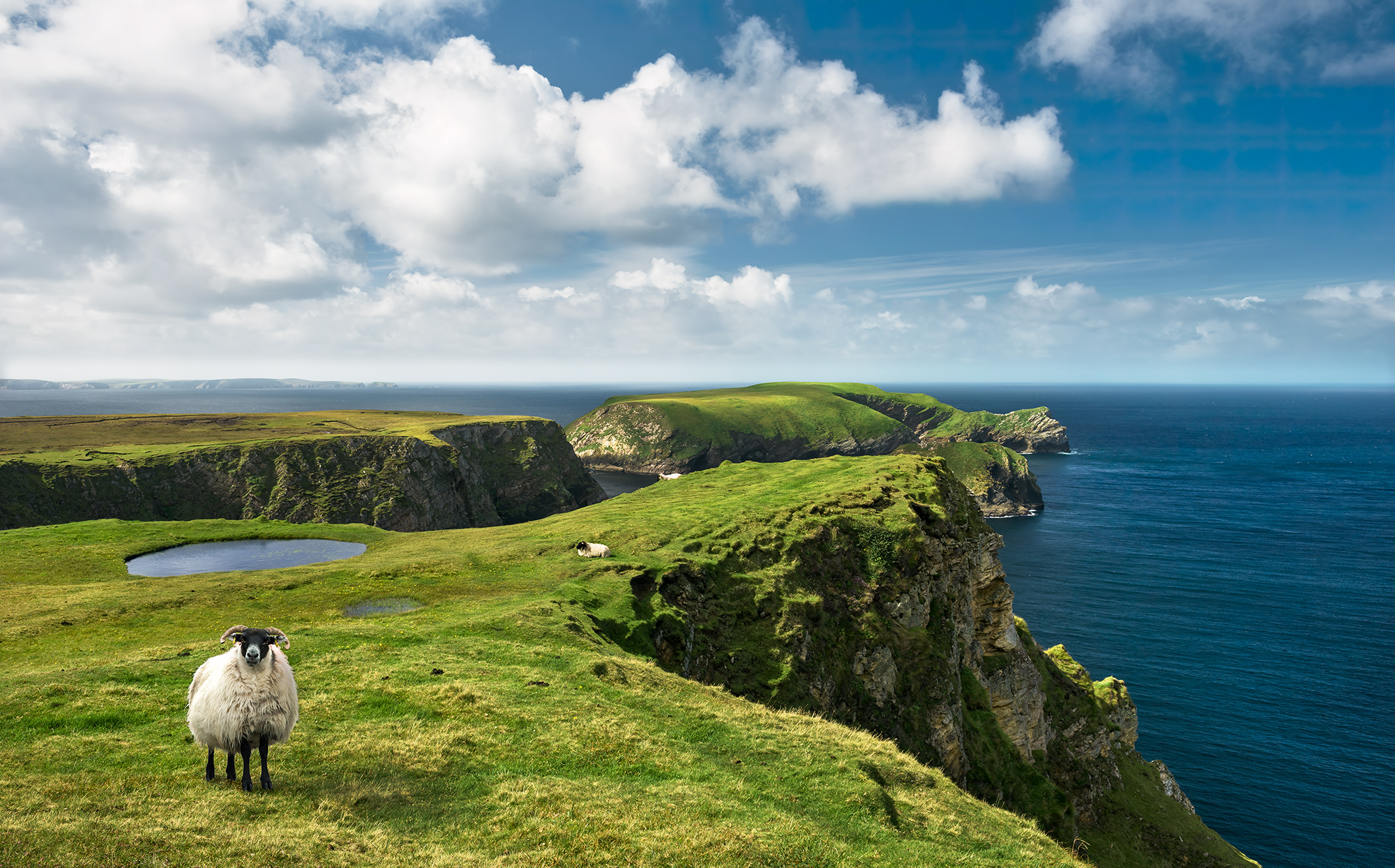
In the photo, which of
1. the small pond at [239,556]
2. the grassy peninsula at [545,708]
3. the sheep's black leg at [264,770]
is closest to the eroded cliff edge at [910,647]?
the grassy peninsula at [545,708]

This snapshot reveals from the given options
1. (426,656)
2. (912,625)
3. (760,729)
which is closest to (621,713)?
(760,729)

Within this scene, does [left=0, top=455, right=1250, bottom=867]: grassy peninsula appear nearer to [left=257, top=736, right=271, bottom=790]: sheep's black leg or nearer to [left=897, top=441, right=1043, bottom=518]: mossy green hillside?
[left=257, top=736, right=271, bottom=790]: sheep's black leg

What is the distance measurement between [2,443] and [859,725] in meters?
149

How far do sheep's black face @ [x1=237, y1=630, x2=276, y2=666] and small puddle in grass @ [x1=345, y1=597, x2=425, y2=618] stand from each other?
1777 cm

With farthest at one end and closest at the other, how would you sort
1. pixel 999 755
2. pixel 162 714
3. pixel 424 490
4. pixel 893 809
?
pixel 424 490
pixel 999 755
pixel 893 809
pixel 162 714

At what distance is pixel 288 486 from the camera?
108750 millimetres

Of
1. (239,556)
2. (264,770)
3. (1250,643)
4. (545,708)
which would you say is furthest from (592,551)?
(1250,643)

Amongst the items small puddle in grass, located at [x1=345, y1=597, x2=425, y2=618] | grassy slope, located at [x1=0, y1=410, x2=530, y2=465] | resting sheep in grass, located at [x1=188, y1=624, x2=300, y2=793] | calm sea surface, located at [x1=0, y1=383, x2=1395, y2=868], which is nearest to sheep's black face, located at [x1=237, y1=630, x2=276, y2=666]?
resting sheep in grass, located at [x1=188, y1=624, x2=300, y2=793]

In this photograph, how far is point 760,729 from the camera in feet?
75.4

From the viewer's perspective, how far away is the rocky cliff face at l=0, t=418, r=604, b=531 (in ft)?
305

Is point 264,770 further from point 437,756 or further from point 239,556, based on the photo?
point 239,556

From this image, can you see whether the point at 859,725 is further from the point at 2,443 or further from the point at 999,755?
the point at 2,443

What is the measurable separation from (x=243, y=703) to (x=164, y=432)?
15818 cm

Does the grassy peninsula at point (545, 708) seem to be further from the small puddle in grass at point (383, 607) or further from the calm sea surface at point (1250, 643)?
the calm sea surface at point (1250, 643)
